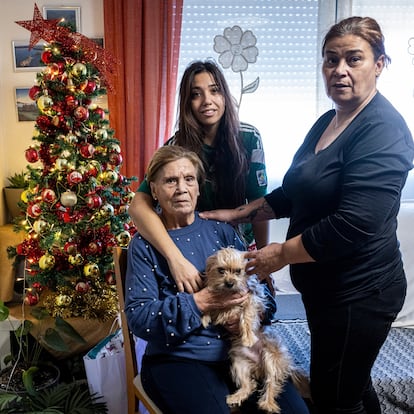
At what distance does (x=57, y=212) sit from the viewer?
2.40 m

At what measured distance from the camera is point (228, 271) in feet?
4.42

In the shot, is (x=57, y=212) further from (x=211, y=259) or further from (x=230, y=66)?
(x=230, y=66)

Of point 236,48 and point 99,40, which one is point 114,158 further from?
point 236,48

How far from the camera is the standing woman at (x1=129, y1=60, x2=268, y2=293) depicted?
1678mm

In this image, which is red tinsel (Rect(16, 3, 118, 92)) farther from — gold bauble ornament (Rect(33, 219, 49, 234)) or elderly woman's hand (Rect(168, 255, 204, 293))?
elderly woman's hand (Rect(168, 255, 204, 293))

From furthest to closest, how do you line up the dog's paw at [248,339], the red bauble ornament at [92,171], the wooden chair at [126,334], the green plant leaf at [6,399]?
1. the red bauble ornament at [92,171]
2. the green plant leaf at [6,399]
3. the wooden chair at [126,334]
4. the dog's paw at [248,339]

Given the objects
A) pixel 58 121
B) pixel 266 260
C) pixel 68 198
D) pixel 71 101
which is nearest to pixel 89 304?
pixel 68 198

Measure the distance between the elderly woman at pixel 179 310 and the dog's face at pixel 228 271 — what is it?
4cm

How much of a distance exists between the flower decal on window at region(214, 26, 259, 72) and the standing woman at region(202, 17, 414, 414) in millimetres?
2081

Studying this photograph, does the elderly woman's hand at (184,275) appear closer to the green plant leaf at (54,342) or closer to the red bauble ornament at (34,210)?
the green plant leaf at (54,342)

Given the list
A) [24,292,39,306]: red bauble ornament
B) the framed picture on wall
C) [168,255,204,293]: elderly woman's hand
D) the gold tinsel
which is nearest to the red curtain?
the framed picture on wall

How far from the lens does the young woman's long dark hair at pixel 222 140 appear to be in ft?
5.53

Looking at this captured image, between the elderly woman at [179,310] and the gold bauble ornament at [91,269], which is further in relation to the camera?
the gold bauble ornament at [91,269]

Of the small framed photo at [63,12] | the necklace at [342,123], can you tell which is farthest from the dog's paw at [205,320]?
the small framed photo at [63,12]
